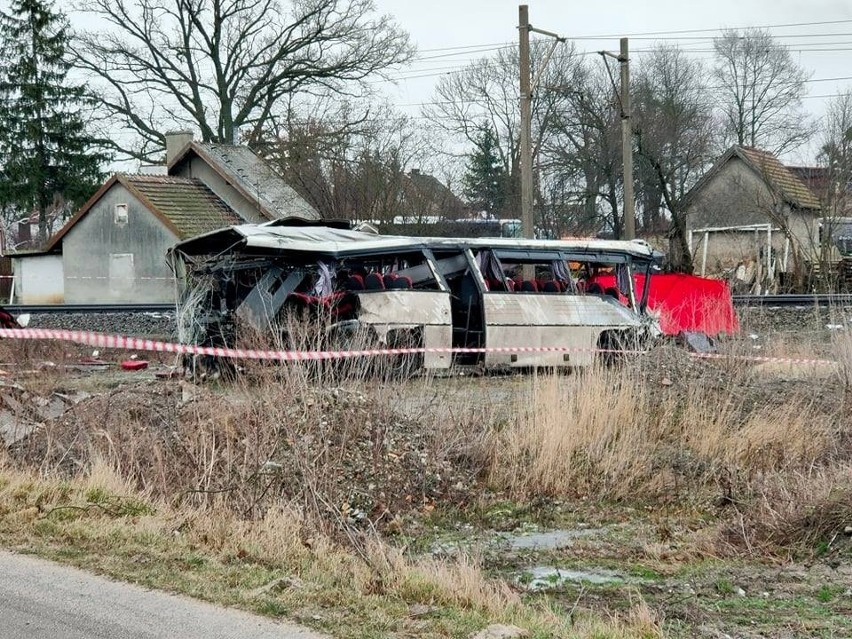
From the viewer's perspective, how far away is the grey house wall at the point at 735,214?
45469mm

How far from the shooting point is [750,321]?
54.4ft

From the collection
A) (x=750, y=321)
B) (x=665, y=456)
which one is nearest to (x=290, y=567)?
(x=665, y=456)

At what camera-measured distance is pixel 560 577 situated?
8492mm

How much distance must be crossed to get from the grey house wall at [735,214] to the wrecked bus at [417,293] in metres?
25.7

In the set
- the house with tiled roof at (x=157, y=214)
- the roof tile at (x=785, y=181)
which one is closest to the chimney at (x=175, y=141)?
the house with tiled roof at (x=157, y=214)

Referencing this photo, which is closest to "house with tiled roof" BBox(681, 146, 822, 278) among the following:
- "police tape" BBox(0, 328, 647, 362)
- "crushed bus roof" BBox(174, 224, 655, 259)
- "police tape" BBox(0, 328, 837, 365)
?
"crushed bus roof" BBox(174, 224, 655, 259)

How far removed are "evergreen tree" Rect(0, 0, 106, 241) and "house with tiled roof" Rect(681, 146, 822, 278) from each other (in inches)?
1066

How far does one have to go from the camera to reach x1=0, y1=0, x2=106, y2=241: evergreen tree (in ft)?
180

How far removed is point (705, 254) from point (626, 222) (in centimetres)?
2158

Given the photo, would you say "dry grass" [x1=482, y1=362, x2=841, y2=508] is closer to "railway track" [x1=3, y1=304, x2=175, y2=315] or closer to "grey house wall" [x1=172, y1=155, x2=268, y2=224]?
"railway track" [x1=3, y1=304, x2=175, y2=315]

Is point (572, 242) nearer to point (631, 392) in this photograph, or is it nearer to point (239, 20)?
point (631, 392)

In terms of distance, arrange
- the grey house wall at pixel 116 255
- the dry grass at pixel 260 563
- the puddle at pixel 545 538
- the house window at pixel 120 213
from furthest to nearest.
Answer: the house window at pixel 120 213
the grey house wall at pixel 116 255
the puddle at pixel 545 538
the dry grass at pixel 260 563

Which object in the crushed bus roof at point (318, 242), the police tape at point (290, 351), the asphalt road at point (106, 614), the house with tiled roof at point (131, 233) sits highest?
the house with tiled roof at point (131, 233)

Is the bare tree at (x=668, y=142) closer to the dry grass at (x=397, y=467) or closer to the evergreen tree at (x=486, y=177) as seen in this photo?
the evergreen tree at (x=486, y=177)
